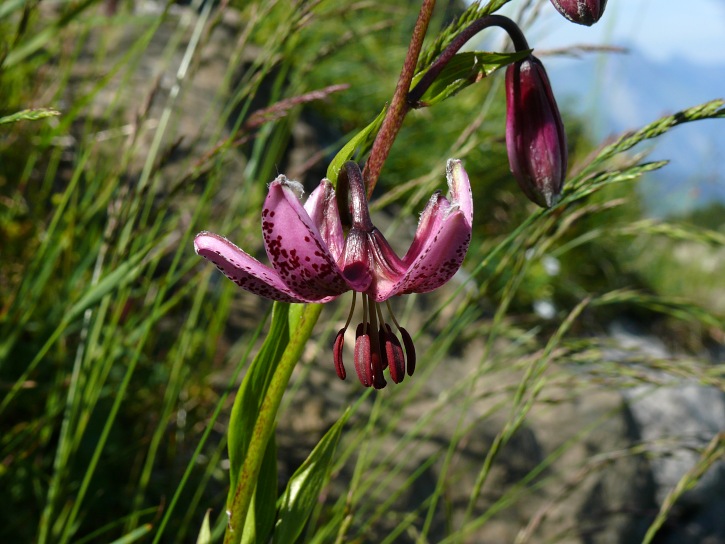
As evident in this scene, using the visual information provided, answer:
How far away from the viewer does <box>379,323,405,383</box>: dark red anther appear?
0.60 meters

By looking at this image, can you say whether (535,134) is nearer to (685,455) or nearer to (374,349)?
(374,349)

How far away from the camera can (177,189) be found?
2.73 feet

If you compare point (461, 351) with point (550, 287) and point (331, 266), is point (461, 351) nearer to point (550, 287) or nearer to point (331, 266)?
point (550, 287)

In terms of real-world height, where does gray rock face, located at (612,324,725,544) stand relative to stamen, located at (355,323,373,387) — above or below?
below

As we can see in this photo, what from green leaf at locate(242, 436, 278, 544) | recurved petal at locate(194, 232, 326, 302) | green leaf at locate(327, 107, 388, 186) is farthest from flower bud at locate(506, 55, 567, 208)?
green leaf at locate(242, 436, 278, 544)

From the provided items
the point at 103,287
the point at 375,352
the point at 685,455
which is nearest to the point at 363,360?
the point at 375,352

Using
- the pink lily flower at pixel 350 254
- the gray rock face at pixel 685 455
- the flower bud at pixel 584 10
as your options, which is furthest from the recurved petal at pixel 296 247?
the gray rock face at pixel 685 455

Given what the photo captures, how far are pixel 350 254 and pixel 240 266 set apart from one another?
9 cm

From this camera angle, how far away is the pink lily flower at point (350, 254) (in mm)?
531

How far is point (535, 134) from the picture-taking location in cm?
67

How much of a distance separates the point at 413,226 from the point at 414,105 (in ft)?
5.82

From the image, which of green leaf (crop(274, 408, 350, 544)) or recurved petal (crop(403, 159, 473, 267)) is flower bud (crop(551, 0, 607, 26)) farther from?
green leaf (crop(274, 408, 350, 544))

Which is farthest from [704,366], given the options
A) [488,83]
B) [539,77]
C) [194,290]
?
[488,83]

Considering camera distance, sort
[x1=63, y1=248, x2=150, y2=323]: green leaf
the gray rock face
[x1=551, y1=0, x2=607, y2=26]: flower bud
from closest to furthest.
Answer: [x1=551, y1=0, x2=607, y2=26]: flower bud → [x1=63, y1=248, x2=150, y2=323]: green leaf → the gray rock face
